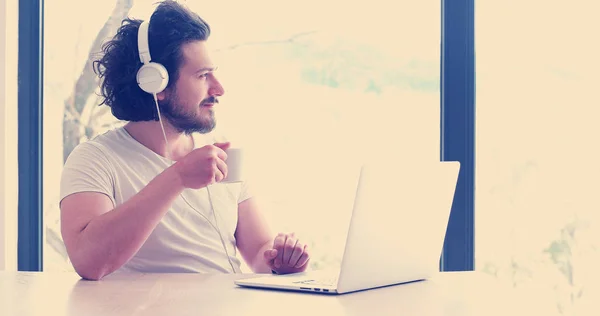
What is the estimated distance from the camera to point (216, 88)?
2016mm

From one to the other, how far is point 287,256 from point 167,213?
413mm

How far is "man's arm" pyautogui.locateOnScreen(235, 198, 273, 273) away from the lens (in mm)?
1907

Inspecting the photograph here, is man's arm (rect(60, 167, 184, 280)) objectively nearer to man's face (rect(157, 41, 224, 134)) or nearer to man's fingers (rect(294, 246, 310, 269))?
man's fingers (rect(294, 246, 310, 269))

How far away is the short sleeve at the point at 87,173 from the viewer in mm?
1646

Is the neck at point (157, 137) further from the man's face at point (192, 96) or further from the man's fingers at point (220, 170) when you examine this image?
the man's fingers at point (220, 170)

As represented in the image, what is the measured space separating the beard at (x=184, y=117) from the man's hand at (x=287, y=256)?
550 millimetres

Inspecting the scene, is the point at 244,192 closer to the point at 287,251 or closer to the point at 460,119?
the point at 287,251
